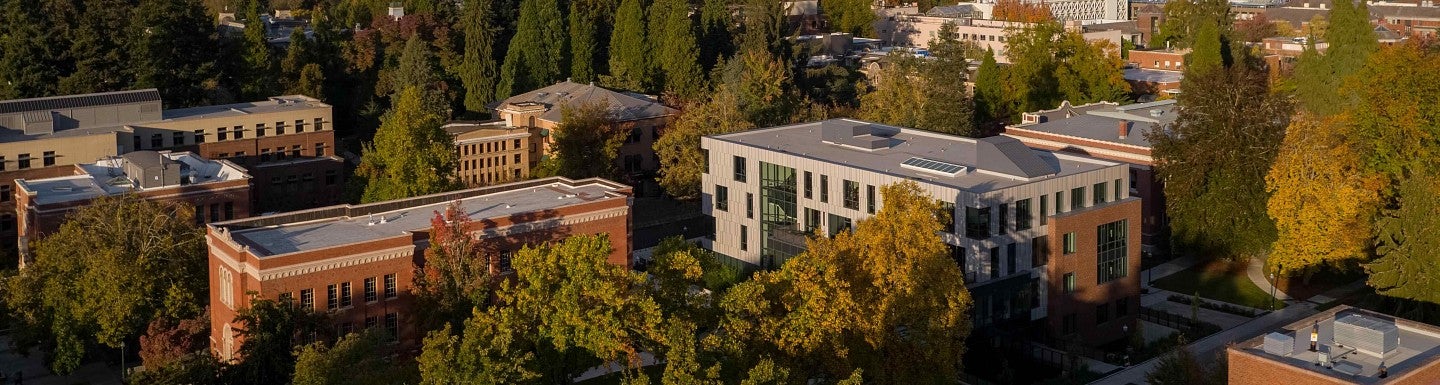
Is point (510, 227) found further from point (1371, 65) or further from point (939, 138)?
point (1371, 65)

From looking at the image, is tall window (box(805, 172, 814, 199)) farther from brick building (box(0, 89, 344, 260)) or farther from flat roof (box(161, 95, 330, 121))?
flat roof (box(161, 95, 330, 121))

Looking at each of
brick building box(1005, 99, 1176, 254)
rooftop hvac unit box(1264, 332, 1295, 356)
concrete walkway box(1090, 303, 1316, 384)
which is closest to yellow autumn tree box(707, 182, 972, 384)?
rooftop hvac unit box(1264, 332, 1295, 356)

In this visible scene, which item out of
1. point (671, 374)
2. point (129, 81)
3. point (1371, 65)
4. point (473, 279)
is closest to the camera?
point (671, 374)

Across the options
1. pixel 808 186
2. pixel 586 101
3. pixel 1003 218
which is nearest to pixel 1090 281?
pixel 1003 218

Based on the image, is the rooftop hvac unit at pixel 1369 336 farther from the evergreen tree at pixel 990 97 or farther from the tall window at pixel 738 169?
the evergreen tree at pixel 990 97

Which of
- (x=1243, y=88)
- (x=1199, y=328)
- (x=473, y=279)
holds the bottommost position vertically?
(x=1199, y=328)

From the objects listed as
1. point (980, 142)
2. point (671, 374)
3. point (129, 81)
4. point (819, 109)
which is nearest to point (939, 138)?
point (980, 142)

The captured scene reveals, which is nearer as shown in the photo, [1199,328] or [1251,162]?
[1199,328]

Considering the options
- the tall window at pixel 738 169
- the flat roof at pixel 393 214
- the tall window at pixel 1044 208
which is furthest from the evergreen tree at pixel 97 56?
the tall window at pixel 1044 208
